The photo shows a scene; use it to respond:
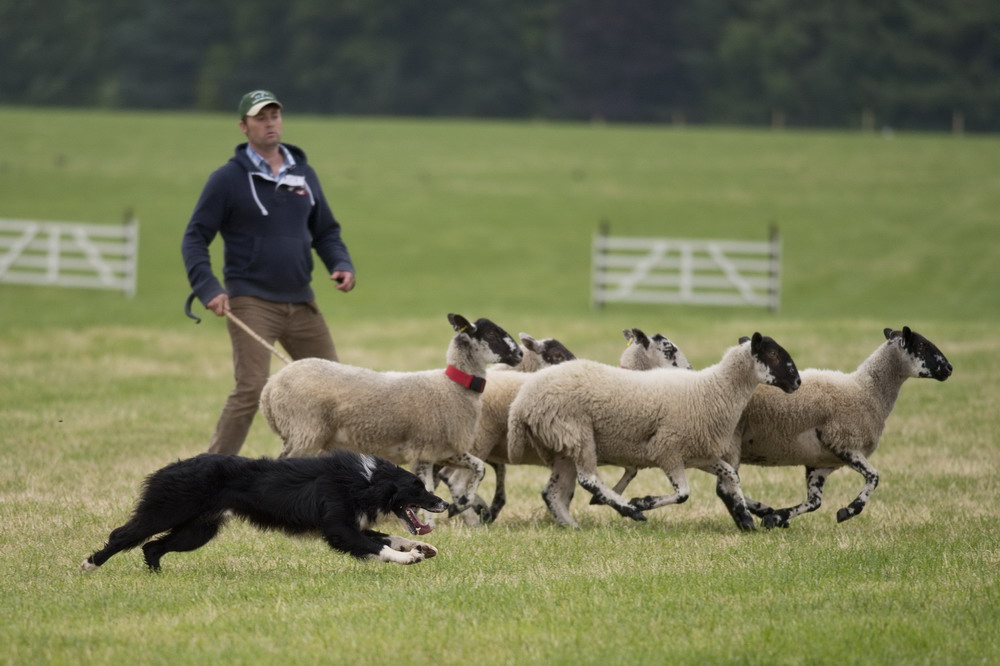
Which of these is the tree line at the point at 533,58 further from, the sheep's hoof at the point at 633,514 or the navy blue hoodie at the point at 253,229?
the sheep's hoof at the point at 633,514

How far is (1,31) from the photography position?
80.0 metres

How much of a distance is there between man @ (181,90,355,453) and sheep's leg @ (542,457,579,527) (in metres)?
2.21

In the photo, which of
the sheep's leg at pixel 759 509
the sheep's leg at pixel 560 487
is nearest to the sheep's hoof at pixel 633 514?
the sheep's leg at pixel 560 487

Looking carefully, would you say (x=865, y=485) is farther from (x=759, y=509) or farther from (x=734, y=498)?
(x=734, y=498)

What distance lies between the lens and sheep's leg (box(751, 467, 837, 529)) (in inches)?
368

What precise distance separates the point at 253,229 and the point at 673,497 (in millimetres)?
3565

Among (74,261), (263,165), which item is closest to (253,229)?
(263,165)

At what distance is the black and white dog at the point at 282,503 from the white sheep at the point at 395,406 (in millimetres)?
1501

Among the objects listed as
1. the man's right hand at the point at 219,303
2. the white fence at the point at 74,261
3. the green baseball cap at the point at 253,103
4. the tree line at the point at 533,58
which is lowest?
the white fence at the point at 74,261

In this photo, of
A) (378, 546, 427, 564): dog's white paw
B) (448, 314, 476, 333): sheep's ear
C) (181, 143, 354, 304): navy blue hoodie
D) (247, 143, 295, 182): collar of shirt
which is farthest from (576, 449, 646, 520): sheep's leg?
(247, 143, 295, 182): collar of shirt

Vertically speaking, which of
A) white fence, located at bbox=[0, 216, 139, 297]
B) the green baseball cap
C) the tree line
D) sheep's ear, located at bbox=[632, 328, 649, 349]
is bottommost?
white fence, located at bbox=[0, 216, 139, 297]

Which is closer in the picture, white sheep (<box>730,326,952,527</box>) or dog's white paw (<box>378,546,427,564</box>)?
dog's white paw (<box>378,546,427,564</box>)

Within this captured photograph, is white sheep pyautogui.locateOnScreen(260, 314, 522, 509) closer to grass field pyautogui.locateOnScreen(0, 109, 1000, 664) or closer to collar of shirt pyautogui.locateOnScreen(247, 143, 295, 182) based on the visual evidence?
grass field pyautogui.locateOnScreen(0, 109, 1000, 664)

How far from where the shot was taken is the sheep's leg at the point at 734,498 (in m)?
9.13
